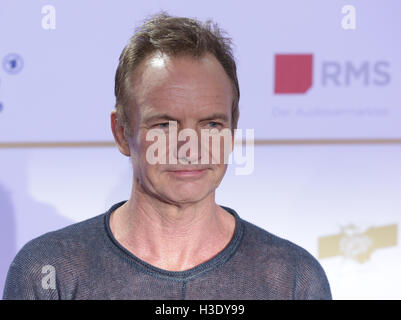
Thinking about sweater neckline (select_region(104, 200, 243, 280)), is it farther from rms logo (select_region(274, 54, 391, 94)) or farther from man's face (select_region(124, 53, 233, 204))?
rms logo (select_region(274, 54, 391, 94))

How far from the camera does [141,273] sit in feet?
3.77

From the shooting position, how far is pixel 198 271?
1163 mm

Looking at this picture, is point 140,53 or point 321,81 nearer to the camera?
point 140,53

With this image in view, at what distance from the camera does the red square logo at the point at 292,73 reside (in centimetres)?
163

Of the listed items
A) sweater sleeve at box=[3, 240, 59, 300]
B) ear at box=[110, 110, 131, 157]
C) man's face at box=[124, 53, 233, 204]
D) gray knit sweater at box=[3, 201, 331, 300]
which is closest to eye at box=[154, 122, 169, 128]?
man's face at box=[124, 53, 233, 204]

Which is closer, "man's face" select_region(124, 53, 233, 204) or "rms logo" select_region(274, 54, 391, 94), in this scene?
"man's face" select_region(124, 53, 233, 204)

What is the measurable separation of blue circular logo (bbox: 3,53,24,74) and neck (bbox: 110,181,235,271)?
23.7 inches

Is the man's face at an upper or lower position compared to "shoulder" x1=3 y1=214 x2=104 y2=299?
upper

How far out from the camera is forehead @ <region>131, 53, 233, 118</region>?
1.13m

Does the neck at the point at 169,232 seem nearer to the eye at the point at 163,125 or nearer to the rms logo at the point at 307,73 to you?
the eye at the point at 163,125

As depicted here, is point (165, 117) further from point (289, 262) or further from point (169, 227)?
point (289, 262)
